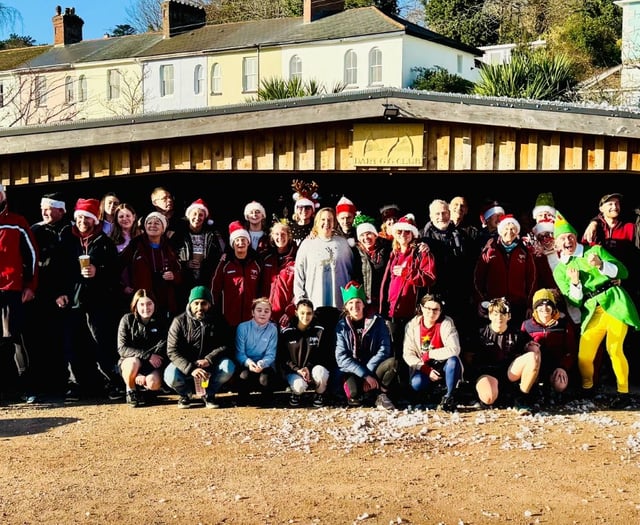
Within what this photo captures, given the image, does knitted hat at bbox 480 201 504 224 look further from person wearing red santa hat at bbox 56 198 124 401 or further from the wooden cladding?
person wearing red santa hat at bbox 56 198 124 401

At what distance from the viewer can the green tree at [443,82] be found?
28609 mm

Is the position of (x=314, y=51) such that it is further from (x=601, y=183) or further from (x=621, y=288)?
(x=621, y=288)

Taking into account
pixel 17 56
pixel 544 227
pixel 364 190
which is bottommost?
pixel 544 227

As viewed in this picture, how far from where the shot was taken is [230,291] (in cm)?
→ 736

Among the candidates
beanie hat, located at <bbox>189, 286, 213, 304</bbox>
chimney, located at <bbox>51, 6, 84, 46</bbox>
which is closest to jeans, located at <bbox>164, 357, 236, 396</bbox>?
beanie hat, located at <bbox>189, 286, 213, 304</bbox>

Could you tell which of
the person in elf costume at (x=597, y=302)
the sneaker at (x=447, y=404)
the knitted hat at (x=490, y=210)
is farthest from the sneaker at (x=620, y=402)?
the knitted hat at (x=490, y=210)

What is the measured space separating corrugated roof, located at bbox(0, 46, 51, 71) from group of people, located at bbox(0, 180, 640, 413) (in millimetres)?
36120

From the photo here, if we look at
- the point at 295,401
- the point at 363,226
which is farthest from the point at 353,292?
the point at 295,401

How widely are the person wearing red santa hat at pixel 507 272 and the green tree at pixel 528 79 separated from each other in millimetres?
8278

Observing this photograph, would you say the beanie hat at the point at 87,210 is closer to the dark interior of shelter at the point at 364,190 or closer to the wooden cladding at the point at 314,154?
the wooden cladding at the point at 314,154

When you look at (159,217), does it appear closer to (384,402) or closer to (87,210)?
(87,210)

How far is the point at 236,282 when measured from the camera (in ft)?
24.1

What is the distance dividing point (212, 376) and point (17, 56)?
3887cm

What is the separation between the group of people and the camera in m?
6.81
